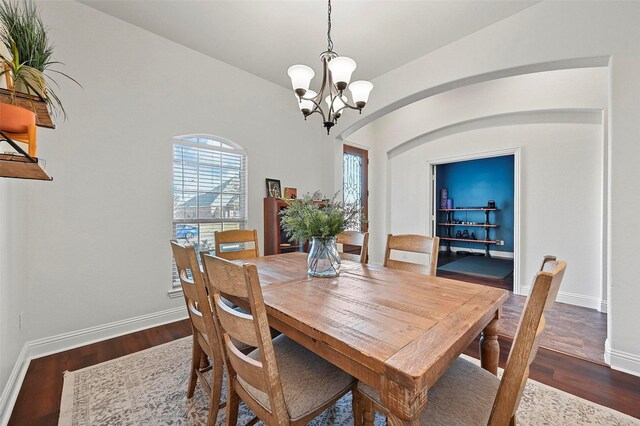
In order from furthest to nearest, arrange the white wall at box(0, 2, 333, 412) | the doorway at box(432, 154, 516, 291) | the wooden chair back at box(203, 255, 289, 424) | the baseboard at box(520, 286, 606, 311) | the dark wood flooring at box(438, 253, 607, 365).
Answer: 1. the doorway at box(432, 154, 516, 291)
2. the baseboard at box(520, 286, 606, 311)
3. the dark wood flooring at box(438, 253, 607, 365)
4. the white wall at box(0, 2, 333, 412)
5. the wooden chair back at box(203, 255, 289, 424)

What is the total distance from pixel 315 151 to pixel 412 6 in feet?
7.67

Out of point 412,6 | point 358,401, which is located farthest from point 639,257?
point 412,6

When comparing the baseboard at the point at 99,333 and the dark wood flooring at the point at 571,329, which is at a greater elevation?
the baseboard at the point at 99,333

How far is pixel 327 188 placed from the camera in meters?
4.38

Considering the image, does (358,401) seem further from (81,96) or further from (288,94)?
(288,94)

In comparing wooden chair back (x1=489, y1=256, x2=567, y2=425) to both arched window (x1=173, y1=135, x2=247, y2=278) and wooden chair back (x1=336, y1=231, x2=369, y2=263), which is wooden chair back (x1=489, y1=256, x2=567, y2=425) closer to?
wooden chair back (x1=336, y1=231, x2=369, y2=263)

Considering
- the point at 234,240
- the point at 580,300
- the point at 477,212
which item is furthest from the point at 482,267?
the point at 234,240

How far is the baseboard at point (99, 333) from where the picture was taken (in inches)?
88.9

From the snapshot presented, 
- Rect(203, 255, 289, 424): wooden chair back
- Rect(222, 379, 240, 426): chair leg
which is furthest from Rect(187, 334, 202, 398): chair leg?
Rect(203, 255, 289, 424): wooden chair back

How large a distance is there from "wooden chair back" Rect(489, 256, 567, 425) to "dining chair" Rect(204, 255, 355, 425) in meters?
0.60

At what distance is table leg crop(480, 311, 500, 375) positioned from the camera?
4.50 ft

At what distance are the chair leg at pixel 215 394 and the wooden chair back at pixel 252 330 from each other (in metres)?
0.30

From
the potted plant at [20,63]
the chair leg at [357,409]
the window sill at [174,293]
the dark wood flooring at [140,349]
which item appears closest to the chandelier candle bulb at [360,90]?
the potted plant at [20,63]

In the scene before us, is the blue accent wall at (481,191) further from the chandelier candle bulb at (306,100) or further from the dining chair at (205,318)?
the dining chair at (205,318)
